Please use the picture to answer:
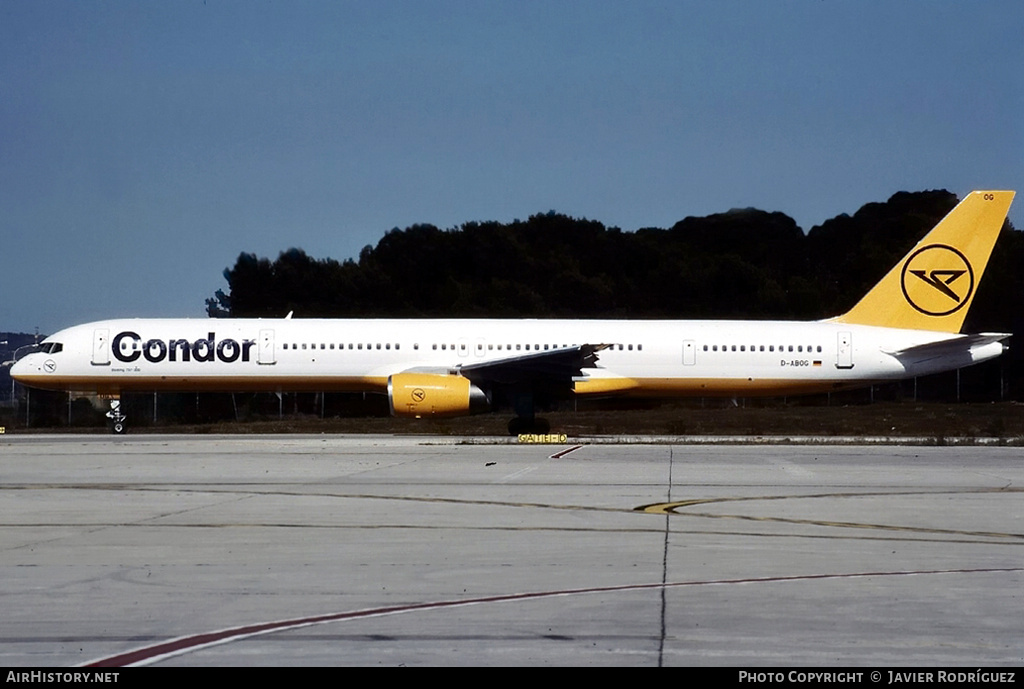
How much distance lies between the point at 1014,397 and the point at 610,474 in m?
42.8

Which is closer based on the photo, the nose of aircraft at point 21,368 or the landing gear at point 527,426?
the landing gear at point 527,426

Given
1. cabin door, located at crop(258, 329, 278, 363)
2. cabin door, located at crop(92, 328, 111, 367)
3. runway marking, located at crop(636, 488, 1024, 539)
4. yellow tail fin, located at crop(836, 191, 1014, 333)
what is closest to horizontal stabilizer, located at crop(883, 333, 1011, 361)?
yellow tail fin, located at crop(836, 191, 1014, 333)

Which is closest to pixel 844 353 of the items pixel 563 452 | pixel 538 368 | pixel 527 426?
pixel 538 368

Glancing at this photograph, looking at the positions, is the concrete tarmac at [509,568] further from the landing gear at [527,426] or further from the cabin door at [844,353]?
the cabin door at [844,353]

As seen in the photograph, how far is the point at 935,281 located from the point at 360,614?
108ft

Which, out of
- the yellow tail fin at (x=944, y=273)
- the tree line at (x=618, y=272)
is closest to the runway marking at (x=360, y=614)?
the yellow tail fin at (x=944, y=273)

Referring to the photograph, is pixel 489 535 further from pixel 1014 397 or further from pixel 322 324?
pixel 1014 397

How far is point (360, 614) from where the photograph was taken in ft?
26.7

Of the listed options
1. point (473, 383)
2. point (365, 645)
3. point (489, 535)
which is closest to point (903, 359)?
point (473, 383)

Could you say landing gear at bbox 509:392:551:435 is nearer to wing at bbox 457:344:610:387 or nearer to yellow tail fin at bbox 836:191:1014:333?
wing at bbox 457:344:610:387

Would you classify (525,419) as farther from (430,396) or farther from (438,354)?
(430,396)

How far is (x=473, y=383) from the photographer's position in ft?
113

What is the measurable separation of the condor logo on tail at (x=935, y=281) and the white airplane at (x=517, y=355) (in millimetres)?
68

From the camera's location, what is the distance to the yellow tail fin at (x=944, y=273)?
124 ft
